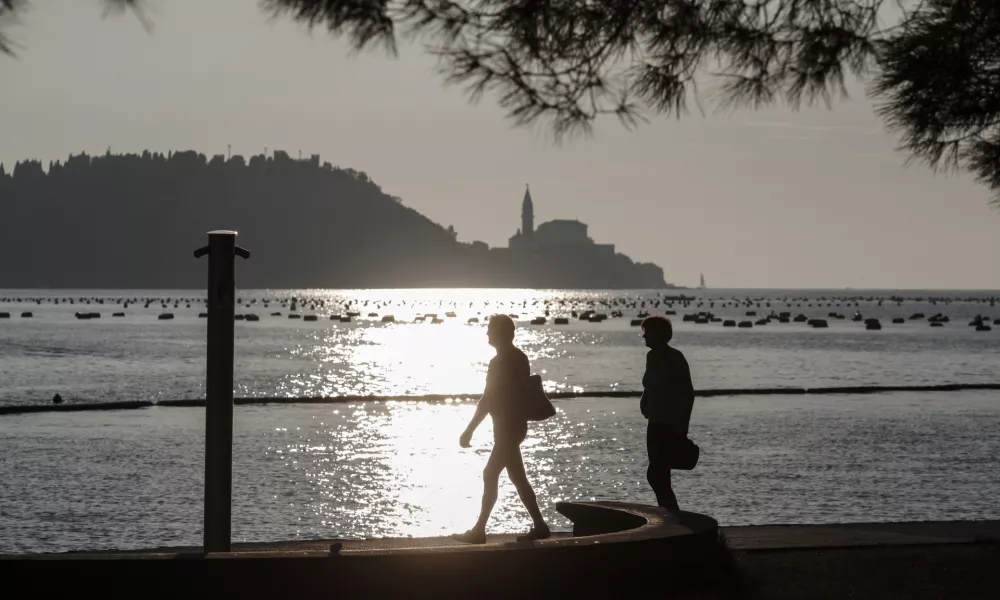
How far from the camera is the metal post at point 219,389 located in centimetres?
724

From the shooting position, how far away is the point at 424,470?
61.0 ft

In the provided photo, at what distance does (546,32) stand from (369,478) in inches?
413

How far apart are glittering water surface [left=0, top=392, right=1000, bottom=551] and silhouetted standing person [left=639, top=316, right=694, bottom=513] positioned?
14.6 ft

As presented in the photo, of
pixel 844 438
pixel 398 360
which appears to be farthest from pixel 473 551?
pixel 398 360

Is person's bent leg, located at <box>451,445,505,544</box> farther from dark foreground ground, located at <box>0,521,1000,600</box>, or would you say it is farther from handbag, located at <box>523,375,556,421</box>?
dark foreground ground, located at <box>0,521,1000,600</box>

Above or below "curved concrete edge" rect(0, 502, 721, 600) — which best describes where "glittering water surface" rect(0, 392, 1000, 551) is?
below

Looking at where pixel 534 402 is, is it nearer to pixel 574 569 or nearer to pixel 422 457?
pixel 574 569

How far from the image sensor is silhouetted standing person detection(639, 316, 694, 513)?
8.90 meters

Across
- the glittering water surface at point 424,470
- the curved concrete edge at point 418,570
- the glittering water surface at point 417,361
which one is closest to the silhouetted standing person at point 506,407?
the curved concrete edge at point 418,570

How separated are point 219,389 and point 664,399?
10.6 feet

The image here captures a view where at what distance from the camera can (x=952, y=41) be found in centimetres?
896

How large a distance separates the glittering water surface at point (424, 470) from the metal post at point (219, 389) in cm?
526

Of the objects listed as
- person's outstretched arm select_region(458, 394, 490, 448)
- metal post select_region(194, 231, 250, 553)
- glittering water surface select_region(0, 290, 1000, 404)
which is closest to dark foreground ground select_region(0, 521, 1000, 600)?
metal post select_region(194, 231, 250, 553)

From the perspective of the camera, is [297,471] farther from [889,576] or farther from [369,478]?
[889,576]
